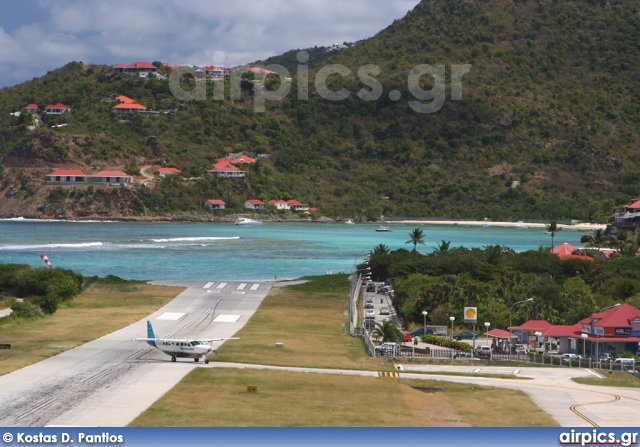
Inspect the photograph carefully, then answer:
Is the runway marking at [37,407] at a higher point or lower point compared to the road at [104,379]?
higher

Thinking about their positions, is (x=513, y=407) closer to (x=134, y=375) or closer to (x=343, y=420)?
(x=343, y=420)

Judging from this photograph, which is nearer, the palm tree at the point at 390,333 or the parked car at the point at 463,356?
the parked car at the point at 463,356

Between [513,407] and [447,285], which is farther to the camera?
[447,285]

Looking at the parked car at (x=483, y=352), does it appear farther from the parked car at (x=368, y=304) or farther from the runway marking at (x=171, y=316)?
the runway marking at (x=171, y=316)

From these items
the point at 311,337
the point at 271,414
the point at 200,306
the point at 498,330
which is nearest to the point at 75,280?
the point at 200,306

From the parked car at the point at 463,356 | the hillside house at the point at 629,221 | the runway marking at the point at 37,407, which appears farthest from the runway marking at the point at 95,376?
the hillside house at the point at 629,221

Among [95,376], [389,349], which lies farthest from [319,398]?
[389,349]

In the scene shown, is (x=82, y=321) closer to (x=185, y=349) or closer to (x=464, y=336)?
(x=185, y=349)
